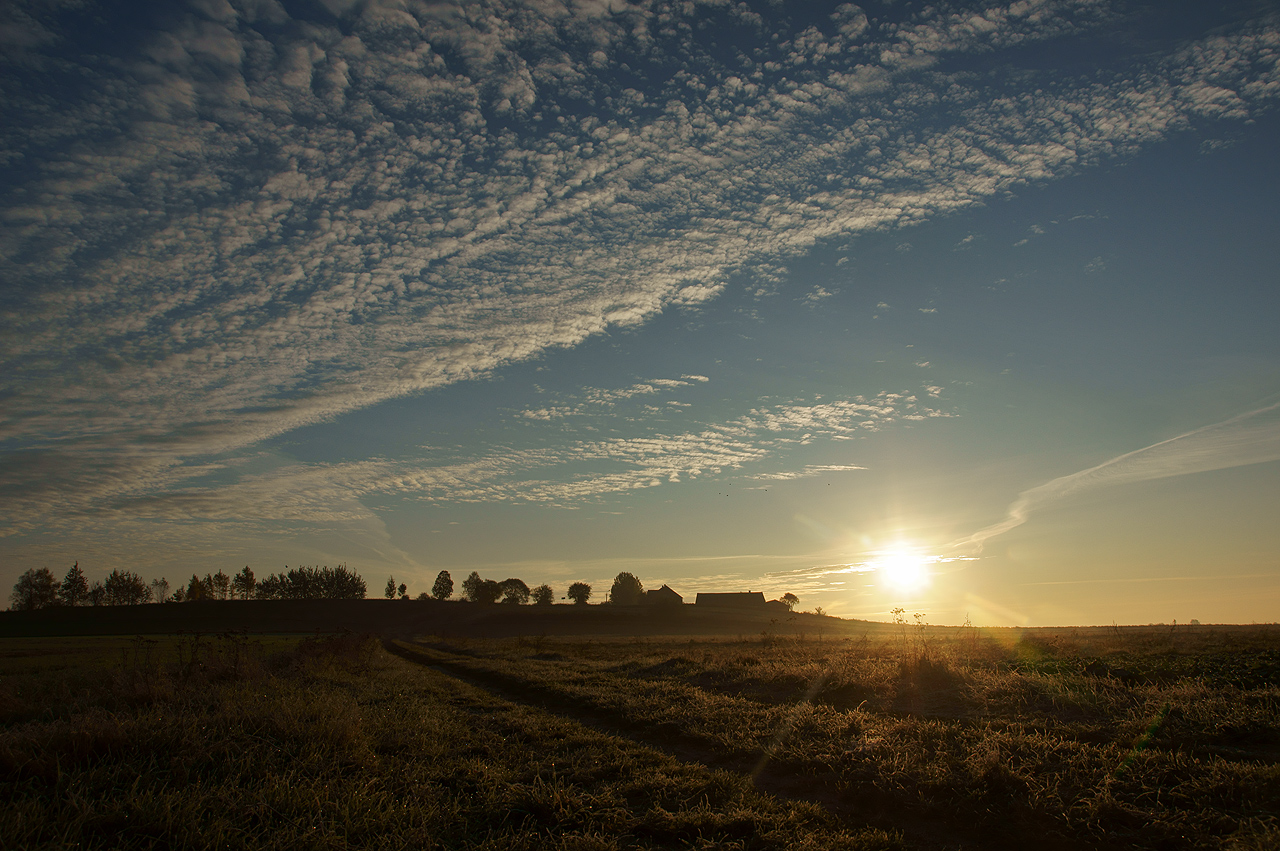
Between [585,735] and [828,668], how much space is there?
7.72m

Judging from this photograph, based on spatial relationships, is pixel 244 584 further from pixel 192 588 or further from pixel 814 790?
pixel 814 790

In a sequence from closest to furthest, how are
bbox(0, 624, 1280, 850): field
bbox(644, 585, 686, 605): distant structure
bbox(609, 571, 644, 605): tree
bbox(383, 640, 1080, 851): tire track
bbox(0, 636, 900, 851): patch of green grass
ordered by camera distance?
bbox(0, 636, 900, 851): patch of green grass, bbox(0, 624, 1280, 850): field, bbox(383, 640, 1080, 851): tire track, bbox(644, 585, 686, 605): distant structure, bbox(609, 571, 644, 605): tree

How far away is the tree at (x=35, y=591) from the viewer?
12150 centimetres

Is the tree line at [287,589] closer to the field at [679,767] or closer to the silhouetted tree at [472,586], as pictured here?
the silhouetted tree at [472,586]

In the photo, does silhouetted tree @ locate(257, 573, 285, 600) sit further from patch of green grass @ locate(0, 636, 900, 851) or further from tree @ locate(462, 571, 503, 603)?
patch of green grass @ locate(0, 636, 900, 851)

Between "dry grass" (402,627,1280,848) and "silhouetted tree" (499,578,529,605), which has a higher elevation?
"dry grass" (402,627,1280,848)

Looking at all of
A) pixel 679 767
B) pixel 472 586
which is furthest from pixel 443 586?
pixel 679 767

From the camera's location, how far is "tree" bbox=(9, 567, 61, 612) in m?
122

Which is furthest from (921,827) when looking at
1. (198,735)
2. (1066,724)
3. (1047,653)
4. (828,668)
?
(1047,653)

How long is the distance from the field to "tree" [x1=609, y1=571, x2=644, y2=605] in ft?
423

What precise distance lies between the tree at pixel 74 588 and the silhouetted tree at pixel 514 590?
88.2 m

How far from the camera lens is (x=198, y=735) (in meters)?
7.58

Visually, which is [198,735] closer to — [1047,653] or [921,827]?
[921,827]

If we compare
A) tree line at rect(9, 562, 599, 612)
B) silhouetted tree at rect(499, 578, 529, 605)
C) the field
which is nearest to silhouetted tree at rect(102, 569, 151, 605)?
tree line at rect(9, 562, 599, 612)
